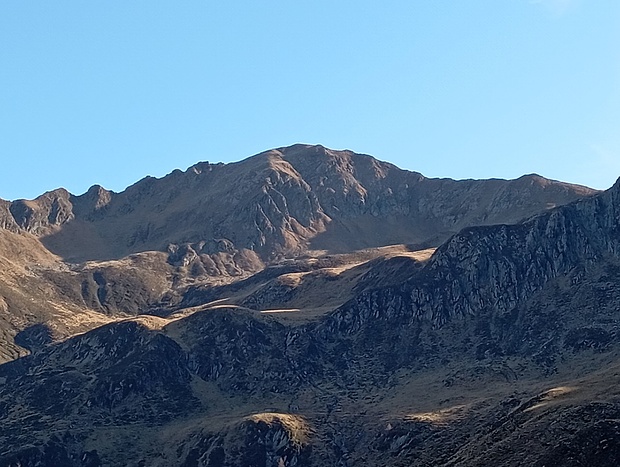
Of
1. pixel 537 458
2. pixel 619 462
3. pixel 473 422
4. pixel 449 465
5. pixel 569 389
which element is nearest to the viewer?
pixel 619 462

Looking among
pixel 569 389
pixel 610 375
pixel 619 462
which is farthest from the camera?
pixel 610 375

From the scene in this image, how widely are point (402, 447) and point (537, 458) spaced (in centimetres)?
10008

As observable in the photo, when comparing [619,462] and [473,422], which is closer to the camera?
[619,462]

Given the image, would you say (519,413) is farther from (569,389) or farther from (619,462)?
(619,462)

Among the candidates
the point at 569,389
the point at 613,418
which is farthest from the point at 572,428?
the point at 569,389

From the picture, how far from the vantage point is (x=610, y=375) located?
150125mm

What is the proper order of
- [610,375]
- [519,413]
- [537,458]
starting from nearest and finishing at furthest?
[537,458] → [519,413] → [610,375]

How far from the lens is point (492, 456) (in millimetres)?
105125

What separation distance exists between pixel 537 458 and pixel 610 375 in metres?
57.1

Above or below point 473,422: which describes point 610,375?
above

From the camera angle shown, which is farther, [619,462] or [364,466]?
[364,466]


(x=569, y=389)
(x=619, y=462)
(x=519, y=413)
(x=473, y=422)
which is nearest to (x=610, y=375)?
(x=569, y=389)

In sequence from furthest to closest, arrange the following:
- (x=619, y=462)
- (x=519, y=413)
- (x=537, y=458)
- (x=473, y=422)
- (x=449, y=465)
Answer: (x=473, y=422)
(x=519, y=413)
(x=449, y=465)
(x=537, y=458)
(x=619, y=462)

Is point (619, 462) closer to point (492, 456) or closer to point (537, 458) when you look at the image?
point (537, 458)
